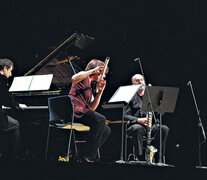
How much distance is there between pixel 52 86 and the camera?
3.95 metres

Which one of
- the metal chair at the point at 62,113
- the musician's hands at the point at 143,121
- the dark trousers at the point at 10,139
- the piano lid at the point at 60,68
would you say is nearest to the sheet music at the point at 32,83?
the piano lid at the point at 60,68

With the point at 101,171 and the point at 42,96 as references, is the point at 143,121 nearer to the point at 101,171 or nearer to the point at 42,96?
the point at 42,96

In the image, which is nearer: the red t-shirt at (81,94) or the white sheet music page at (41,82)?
the red t-shirt at (81,94)

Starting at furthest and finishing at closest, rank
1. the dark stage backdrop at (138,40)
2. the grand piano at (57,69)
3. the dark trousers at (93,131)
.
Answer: the dark stage backdrop at (138,40), the grand piano at (57,69), the dark trousers at (93,131)

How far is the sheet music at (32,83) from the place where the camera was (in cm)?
376

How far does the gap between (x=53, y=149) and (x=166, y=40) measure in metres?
2.31

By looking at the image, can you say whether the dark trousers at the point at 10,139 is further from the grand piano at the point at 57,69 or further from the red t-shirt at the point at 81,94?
the red t-shirt at the point at 81,94

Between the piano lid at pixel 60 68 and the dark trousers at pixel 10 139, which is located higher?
the piano lid at pixel 60 68

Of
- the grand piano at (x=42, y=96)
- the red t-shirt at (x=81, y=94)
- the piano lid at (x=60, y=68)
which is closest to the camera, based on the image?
the red t-shirt at (x=81, y=94)

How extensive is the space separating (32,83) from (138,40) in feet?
6.17

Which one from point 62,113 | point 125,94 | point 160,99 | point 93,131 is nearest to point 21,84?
point 62,113

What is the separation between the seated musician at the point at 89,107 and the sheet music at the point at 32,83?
394 millimetres

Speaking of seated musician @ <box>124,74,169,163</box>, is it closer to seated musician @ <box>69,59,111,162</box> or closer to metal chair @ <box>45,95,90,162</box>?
seated musician @ <box>69,59,111,162</box>

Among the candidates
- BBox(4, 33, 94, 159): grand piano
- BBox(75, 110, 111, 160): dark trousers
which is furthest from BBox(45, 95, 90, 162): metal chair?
BBox(4, 33, 94, 159): grand piano
